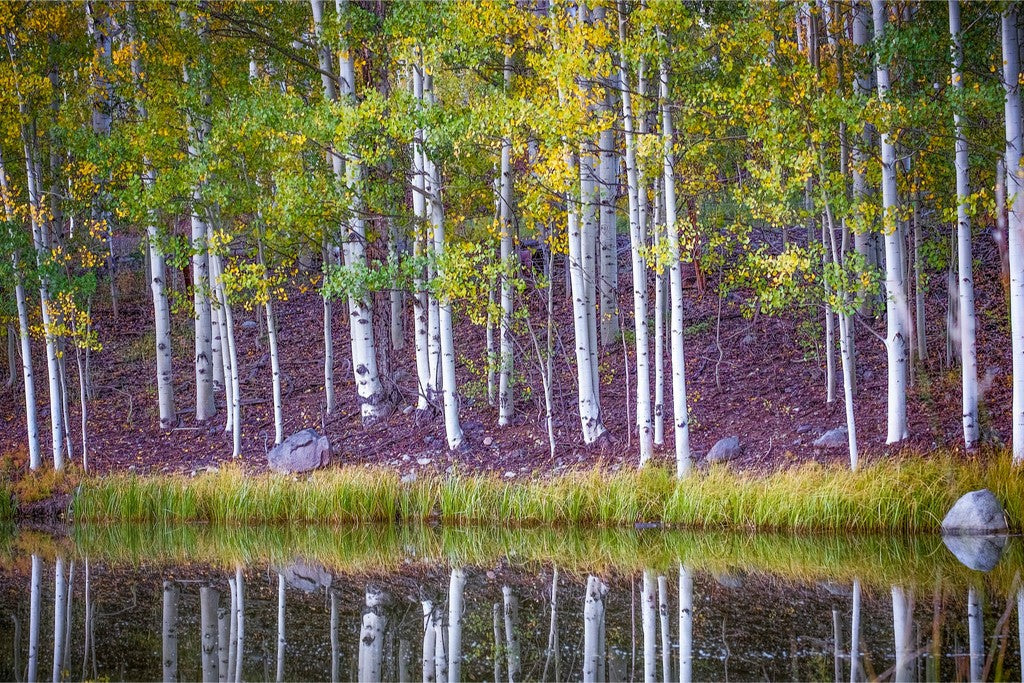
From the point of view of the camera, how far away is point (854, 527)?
412 inches

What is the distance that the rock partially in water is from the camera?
888cm

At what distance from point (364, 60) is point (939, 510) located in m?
10.1

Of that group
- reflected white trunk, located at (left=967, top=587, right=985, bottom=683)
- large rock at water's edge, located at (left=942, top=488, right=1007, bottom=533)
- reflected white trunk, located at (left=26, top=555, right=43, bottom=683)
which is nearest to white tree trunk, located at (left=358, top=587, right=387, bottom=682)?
reflected white trunk, located at (left=26, top=555, right=43, bottom=683)

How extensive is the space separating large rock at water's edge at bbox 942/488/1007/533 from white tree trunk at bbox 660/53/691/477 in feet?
9.27

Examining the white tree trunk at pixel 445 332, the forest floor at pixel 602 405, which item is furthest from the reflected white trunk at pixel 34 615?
the white tree trunk at pixel 445 332

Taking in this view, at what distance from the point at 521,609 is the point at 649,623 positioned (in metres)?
1.16

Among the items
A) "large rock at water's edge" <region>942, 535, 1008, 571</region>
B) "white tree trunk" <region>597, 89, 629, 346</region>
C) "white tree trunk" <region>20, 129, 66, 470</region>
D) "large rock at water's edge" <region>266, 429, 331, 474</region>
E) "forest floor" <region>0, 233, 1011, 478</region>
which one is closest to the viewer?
"large rock at water's edge" <region>942, 535, 1008, 571</region>

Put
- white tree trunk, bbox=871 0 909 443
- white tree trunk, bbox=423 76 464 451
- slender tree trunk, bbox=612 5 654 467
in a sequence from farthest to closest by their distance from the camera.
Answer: white tree trunk, bbox=423 76 464 451 < slender tree trunk, bbox=612 5 654 467 < white tree trunk, bbox=871 0 909 443

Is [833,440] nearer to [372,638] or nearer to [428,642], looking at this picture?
[428,642]

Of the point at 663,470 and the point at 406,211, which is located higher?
the point at 406,211

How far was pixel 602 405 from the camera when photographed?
14.7 metres

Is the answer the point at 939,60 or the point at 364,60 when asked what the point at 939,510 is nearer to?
the point at 939,60

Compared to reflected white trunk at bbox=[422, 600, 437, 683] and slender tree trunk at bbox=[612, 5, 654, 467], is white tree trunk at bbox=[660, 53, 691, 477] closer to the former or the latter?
slender tree trunk at bbox=[612, 5, 654, 467]

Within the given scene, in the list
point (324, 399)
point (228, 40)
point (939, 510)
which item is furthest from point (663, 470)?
point (228, 40)
